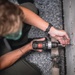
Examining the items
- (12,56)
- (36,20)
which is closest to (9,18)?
(36,20)

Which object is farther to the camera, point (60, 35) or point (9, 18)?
point (60, 35)

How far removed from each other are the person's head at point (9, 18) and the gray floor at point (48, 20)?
22.8 inches

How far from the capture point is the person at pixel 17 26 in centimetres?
102

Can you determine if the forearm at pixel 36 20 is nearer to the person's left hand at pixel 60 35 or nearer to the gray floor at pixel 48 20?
the person's left hand at pixel 60 35

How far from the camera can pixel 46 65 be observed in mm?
1621

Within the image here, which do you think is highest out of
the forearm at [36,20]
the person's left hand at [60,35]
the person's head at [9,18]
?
the person's head at [9,18]

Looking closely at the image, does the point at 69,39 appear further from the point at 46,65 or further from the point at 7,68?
the point at 7,68

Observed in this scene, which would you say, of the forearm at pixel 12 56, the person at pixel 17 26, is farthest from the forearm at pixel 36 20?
the forearm at pixel 12 56

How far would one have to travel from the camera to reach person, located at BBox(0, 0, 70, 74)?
3.34ft

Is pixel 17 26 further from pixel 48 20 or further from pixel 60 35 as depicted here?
pixel 48 20

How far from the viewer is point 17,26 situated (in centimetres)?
107

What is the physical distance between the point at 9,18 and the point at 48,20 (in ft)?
2.15

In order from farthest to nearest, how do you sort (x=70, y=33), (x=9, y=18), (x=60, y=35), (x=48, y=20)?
(x=48, y=20)
(x=70, y=33)
(x=60, y=35)
(x=9, y=18)

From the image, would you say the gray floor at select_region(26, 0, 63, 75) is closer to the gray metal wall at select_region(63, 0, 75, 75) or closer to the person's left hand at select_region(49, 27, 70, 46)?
the gray metal wall at select_region(63, 0, 75, 75)
